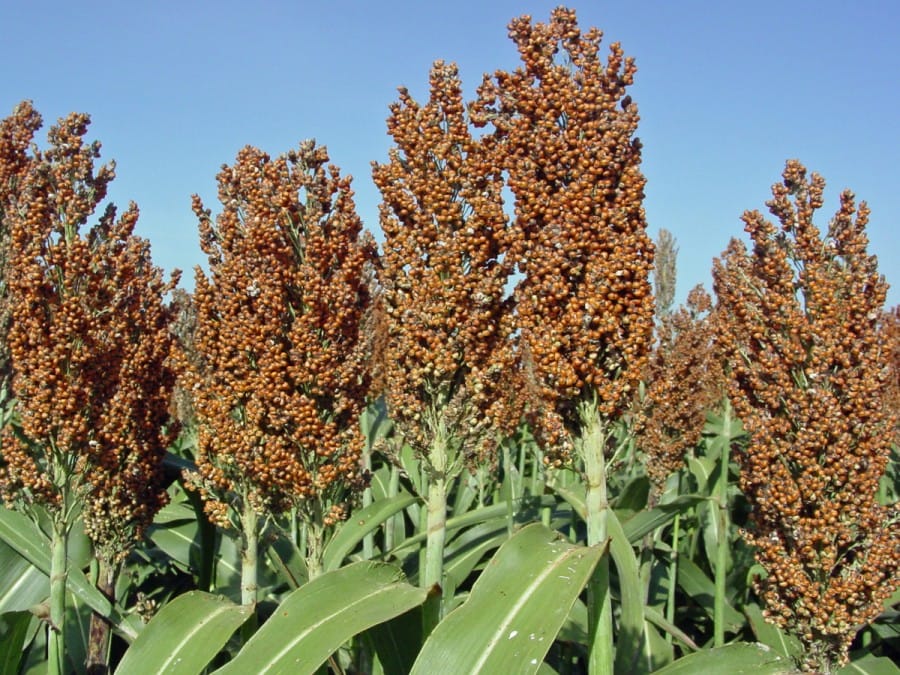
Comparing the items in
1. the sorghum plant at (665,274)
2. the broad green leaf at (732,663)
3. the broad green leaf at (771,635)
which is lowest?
the broad green leaf at (771,635)

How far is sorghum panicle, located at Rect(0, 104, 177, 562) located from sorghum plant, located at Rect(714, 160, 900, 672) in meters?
2.79

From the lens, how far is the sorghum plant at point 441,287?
320 centimetres

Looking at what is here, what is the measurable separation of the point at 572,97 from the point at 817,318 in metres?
1.26

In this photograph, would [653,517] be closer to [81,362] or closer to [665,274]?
[81,362]

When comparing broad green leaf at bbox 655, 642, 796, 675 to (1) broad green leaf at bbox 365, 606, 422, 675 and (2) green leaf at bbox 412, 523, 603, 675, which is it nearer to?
(2) green leaf at bbox 412, 523, 603, 675

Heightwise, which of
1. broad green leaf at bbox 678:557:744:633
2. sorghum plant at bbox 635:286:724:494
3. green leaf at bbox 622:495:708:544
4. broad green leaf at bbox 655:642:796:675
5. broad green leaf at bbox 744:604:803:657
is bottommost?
broad green leaf at bbox 744:604:803:657

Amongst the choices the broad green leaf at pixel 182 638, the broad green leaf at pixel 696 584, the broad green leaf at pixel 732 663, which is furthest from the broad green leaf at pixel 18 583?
the broad green leaf at pixel 696 584

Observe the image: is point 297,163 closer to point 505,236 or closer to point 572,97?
point 505,236

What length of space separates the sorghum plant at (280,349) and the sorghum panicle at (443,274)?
1.01 feet

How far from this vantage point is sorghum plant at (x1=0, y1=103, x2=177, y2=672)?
11.4 feet

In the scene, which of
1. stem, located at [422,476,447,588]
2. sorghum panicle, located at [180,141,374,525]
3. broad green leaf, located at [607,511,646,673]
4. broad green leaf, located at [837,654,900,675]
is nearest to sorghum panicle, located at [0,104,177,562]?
sorghum panicle, located at [180,141,374,525]

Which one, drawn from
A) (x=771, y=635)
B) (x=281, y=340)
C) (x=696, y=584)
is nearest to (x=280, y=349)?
(x=281, y=340)

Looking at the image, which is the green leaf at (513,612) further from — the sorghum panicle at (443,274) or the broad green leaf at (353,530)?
the broad green leaf at (353,530)

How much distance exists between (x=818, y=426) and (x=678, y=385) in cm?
236
